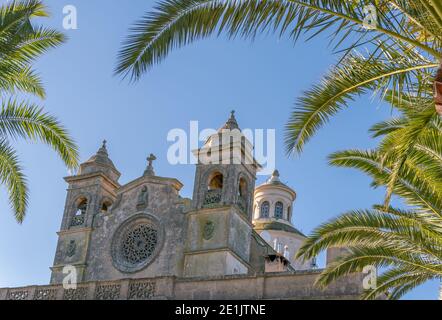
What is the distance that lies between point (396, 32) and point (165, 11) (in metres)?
2.62

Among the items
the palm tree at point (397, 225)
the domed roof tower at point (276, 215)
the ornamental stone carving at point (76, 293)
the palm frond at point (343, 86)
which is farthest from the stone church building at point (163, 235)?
the palm frond at point (343, 86)

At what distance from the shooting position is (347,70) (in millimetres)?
9219

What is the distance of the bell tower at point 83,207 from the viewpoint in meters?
31.4

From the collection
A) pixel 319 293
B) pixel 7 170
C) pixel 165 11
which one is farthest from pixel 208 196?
pixel 165 11

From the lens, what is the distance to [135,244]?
30656 mm

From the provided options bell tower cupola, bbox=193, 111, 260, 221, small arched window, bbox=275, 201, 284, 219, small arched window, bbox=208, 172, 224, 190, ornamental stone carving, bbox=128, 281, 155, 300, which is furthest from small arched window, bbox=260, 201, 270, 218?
ornamental stone carving, bbox=128, 281, 155, 300

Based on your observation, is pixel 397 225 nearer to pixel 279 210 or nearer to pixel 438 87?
pixel 438 87

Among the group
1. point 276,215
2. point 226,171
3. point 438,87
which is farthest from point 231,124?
point 438,87

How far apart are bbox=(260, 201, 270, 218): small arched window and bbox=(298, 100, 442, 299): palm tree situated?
1244 inches

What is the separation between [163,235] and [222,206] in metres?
2.92

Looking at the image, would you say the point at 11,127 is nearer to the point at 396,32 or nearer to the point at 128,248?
the point at 396,32

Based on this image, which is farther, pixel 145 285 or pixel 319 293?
pixel 145 285

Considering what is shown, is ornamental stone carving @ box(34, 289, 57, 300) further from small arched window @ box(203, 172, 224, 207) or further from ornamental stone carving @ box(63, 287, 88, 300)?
small arched window @ box(203, 172, 224, 207)
